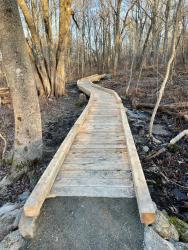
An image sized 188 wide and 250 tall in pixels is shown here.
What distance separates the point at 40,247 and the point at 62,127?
530 centimetres

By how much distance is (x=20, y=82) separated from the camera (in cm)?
416

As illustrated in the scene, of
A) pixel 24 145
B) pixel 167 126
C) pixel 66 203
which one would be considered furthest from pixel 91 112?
pixel 66 203

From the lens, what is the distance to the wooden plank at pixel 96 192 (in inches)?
118

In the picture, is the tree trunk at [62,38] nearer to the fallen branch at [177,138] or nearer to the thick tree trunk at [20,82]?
the fallen branch at [177,138]

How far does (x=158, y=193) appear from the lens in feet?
13.0

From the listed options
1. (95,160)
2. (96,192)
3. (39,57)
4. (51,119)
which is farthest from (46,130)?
(39,57)

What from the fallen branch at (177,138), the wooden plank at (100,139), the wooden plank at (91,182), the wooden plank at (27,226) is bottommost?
the fallen branch at (177,138)

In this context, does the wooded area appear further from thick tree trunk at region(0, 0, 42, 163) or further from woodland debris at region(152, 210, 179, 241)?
woodland debris at region(152, 210, 179, 241)

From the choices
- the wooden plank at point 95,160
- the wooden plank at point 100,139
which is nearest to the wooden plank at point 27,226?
the wooden plank at point 95,160

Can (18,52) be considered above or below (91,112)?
above

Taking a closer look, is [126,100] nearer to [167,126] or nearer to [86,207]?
[167,126]

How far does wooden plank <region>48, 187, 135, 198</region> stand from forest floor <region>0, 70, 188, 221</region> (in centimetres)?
88

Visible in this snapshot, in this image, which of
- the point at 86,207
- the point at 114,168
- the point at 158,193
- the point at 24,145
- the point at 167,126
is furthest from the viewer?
the point at 167,126

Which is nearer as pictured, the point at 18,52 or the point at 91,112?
the point at 18,52
